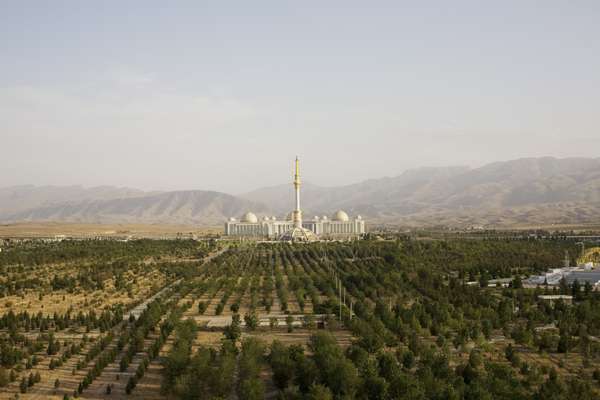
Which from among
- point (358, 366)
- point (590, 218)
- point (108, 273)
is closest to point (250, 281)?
point (108, 273)

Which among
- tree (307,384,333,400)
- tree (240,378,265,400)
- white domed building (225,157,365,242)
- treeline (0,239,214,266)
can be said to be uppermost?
white domed building (225,157,365,242)

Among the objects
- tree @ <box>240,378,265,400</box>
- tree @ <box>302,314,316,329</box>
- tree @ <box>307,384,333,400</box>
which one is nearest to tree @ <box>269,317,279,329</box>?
tree @ <box>302,314,316,329</box>

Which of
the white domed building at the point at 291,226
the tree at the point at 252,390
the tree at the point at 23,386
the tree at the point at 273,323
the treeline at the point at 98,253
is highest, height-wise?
the white domed building at the point at 291,226

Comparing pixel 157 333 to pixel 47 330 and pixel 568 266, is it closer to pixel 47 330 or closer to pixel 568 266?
pixel 47 330

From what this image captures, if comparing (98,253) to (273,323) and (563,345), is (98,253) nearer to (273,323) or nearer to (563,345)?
(273,323)

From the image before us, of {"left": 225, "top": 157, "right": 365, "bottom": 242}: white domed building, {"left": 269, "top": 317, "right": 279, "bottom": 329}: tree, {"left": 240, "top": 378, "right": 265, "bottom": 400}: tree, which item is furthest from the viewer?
{"left": 225, "top": 157, "right": 365, "bottom": 242}: white domed building

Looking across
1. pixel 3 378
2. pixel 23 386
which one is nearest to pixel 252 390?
pixel 23 386

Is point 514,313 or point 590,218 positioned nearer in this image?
point 514,313

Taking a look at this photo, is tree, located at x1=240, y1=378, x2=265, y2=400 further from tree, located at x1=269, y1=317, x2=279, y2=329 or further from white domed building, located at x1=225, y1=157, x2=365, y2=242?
white domed building, located at x1=225, y1=157, x2=365, y2=242

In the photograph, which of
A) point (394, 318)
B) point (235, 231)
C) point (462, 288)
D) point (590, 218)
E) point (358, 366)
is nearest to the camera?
point (358, 366)

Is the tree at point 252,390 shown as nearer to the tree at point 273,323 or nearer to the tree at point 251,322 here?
the tree at point 251,322

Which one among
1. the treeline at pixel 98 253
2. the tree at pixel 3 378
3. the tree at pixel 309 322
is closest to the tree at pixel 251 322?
the tree at pixel 309 322
